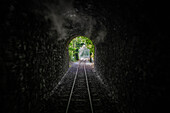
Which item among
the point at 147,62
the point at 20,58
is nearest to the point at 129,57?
the point at 147,62

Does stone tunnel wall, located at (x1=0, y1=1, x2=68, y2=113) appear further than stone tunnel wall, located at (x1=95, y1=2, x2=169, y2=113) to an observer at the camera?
Yes

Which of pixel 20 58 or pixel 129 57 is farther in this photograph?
pixel 129 57

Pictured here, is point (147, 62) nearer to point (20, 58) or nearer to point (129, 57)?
point (129, 57)

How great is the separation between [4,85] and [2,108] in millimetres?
500

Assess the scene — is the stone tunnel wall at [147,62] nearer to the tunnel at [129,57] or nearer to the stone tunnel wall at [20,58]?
the tunnel at [129,57]

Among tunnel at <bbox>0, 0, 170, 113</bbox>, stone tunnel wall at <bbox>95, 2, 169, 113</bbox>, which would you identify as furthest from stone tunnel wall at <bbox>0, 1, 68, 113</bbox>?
stone tunnel wall at <bbox>95, 2, 169, 113</bbox>

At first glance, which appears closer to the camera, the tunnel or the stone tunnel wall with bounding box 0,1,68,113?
the tunnel

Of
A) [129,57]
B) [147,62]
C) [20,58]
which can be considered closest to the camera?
[147,62]

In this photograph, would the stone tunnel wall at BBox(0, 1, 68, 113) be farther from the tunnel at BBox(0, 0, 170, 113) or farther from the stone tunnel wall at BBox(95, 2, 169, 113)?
the stone tunnel wall at BBox(95, 2, 169, 113)

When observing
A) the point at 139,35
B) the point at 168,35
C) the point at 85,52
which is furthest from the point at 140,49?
the point at 85,52

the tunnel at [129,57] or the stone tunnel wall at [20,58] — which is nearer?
the tunnel at [129,57]

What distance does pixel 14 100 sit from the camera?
246 cm

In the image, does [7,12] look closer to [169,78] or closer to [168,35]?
[168,35]

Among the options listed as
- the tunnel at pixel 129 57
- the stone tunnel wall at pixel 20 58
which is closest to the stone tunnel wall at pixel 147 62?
the tunnel at pixel 129 57
